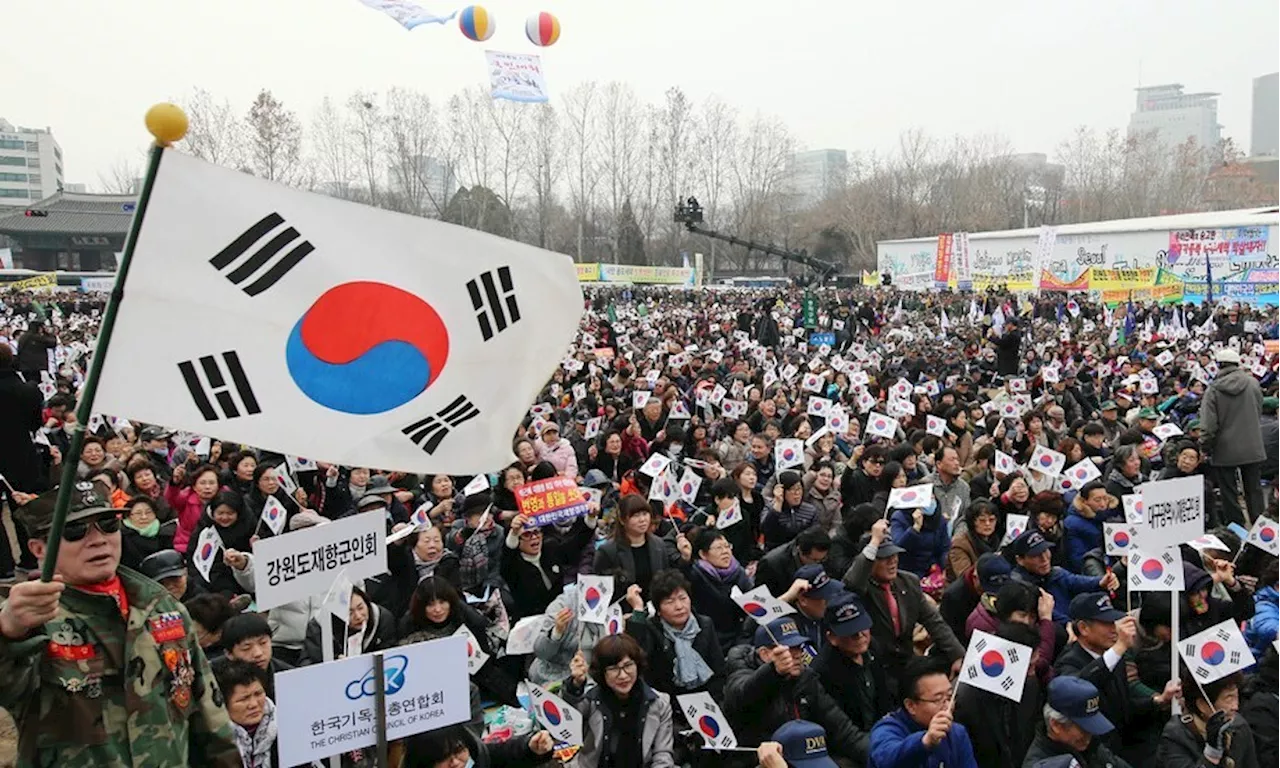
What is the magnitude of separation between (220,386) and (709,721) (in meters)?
2.36

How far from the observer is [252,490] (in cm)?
695

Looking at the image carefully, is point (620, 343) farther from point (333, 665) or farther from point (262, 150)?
point (262, 150)

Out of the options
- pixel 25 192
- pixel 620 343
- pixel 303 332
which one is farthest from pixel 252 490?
pixel 25 192

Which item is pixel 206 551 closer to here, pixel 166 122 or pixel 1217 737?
pixel 166 122

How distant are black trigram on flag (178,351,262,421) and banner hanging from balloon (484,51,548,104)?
36.1 feet

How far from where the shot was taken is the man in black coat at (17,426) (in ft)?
24.5

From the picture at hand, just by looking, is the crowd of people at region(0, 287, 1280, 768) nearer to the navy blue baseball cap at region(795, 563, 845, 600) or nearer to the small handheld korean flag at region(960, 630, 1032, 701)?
the navy blue baseball cap at region(795, 563, 845, 600)

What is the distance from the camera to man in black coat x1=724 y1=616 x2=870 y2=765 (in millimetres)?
4109

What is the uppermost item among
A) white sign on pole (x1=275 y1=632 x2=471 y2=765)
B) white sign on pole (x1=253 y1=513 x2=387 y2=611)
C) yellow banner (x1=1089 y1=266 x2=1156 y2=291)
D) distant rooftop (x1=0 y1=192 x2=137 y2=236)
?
distant rooftop (x1=0 y1=192 x2=137 y2=236)

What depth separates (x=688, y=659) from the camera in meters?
4.62

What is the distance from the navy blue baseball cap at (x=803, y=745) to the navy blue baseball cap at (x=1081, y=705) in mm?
909

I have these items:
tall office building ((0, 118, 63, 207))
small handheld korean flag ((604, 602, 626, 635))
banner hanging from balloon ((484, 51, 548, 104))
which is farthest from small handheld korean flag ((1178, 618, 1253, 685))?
tall office building ((0, 118, 63, 207))

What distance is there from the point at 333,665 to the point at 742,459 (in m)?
6.45

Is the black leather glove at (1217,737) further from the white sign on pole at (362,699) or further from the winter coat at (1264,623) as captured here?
the white sign on pole at (362,699)
